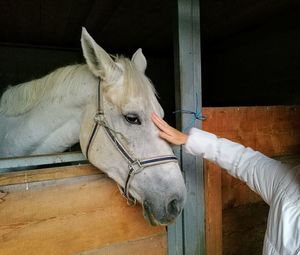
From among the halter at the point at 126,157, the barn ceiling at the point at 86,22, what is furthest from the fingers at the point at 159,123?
the barn ceiling at the point at 86,22

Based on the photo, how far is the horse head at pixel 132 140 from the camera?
1032 millimetres

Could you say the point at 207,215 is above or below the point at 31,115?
below

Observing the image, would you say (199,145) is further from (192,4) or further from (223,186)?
(192,4)

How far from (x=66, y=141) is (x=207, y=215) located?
0.80m

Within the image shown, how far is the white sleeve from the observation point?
1085 millimetres

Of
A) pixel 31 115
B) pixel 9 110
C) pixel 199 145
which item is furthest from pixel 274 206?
pixel 9 110

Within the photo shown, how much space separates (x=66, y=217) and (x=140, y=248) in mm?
377

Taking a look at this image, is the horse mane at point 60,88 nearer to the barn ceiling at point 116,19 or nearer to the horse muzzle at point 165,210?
the horse muzzle at point 165,210

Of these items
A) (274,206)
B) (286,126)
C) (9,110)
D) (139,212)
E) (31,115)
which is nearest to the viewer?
(274,206)

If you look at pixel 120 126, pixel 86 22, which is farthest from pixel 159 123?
pixel 86 22

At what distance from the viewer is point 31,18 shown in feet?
9.86

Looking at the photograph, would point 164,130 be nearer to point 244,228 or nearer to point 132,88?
point 132,88

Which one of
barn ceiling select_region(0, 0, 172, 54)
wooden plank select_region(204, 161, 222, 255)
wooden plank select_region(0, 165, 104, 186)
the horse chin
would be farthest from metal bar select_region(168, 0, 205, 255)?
barn ceiling select_region(0, 0, 172, 54)

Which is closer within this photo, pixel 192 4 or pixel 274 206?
pixel 274 206
